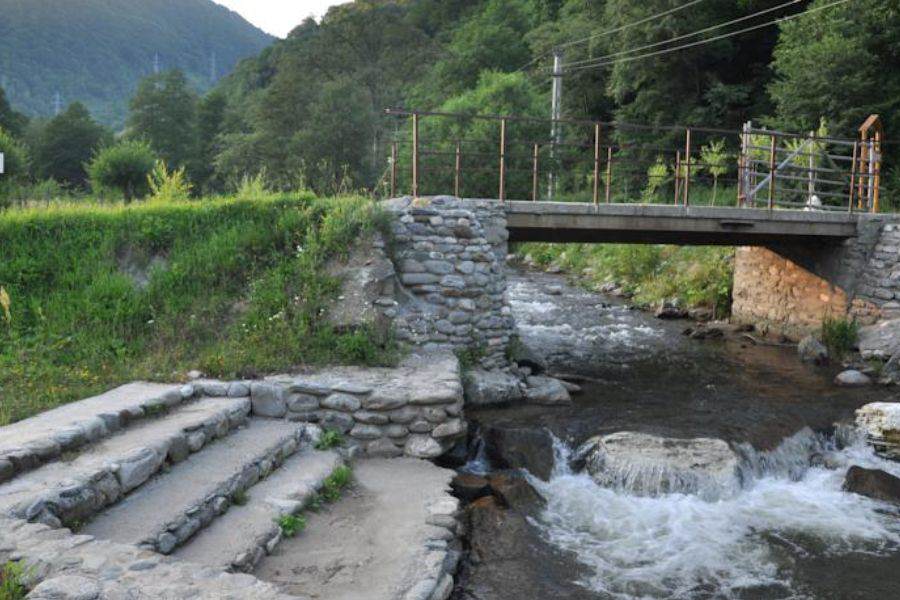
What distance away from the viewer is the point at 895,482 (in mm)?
7625

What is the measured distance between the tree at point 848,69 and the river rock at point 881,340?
770 centimetres

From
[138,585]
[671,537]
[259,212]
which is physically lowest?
[671,537]

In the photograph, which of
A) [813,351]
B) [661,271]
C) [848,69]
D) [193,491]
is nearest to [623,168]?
[661,271]

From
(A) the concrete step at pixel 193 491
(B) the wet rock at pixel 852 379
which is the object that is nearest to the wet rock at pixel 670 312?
(B) the wet rock at pixel 852 379

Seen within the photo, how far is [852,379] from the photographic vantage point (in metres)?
11.5

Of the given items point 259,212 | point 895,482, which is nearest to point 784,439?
point 895,482

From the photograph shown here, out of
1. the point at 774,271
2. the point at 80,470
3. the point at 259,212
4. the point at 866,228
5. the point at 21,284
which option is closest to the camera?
the point at 80,470

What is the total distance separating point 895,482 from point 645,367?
5.12 metres

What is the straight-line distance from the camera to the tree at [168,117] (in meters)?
45.1

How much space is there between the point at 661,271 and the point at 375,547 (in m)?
16.1

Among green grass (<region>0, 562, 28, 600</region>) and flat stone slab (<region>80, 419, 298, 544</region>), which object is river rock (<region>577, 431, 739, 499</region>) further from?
green grass (<region>0, 562, 28, 600</region>)

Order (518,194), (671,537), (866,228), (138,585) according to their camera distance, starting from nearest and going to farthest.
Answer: (138,585) → (671,537) → (866,228) → (518,194)

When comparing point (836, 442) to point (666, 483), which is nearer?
point (666, 483)

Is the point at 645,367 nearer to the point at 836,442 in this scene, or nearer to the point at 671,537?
the point at 836,442
